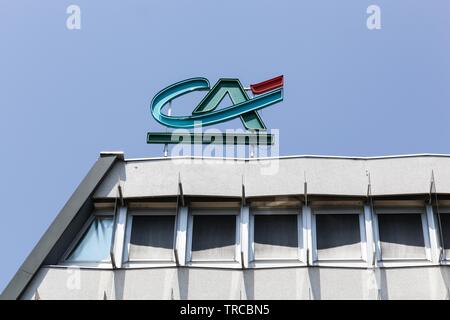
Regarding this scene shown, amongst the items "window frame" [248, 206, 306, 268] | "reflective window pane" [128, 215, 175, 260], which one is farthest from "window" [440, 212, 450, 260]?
"reflective window pane" [128, 215, 175, 260]

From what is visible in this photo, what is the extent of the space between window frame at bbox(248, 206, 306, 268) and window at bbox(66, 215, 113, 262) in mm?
3381

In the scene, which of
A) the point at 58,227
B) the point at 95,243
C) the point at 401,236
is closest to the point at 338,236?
the point at 401,236

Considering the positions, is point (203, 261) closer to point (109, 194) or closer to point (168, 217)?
point (168, 217)

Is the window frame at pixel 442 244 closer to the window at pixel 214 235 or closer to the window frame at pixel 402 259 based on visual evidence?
the window frame at pixel 402 259

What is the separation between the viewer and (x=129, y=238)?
1873 centimetres

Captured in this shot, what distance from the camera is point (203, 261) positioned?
60.0ft

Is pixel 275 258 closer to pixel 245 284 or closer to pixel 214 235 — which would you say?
pixel 245 284

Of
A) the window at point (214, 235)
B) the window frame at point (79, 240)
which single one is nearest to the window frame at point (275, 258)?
the window at point (214, 235)

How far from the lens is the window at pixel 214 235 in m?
18.4

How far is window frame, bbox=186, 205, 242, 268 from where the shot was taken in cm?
1820

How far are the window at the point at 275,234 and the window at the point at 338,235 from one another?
486 mm

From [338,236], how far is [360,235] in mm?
508

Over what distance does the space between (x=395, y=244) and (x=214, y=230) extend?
424 cm

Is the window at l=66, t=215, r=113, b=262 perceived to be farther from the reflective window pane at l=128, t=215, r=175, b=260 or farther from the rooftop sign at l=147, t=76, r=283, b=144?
the rooftop sign at l=147, t=76, r=283, b=144
